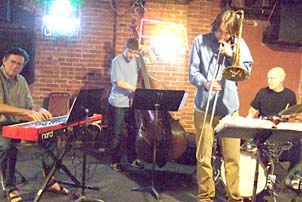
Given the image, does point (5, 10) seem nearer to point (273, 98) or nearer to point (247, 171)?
point (273, 98)

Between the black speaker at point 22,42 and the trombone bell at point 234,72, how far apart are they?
12.9ft

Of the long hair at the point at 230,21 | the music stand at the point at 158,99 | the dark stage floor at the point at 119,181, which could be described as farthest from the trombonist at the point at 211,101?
the dark stage floor at the point at 119,181

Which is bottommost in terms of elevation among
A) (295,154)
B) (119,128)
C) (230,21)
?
(295,154)

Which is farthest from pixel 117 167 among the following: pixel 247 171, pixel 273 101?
pixel 273 101

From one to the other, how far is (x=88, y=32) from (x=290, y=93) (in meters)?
3.12

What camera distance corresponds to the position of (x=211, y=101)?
3.80 metres

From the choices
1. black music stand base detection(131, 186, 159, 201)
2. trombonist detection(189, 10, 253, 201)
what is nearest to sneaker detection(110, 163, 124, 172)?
black music stand base detection(131, 186, 159, 201)

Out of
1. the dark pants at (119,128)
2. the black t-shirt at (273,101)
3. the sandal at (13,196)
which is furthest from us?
→ the dark pants at (119,128)

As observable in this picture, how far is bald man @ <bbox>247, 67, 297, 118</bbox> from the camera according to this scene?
5172mm

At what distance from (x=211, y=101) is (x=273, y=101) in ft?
5.37

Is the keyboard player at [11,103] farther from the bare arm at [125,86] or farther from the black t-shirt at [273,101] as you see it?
the black t-shirt at [273,101]

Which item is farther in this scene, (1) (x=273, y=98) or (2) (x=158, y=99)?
(1) (x=273, y=98)

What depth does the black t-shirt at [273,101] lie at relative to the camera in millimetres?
5168

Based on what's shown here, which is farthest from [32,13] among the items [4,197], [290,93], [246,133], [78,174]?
[246,133]
